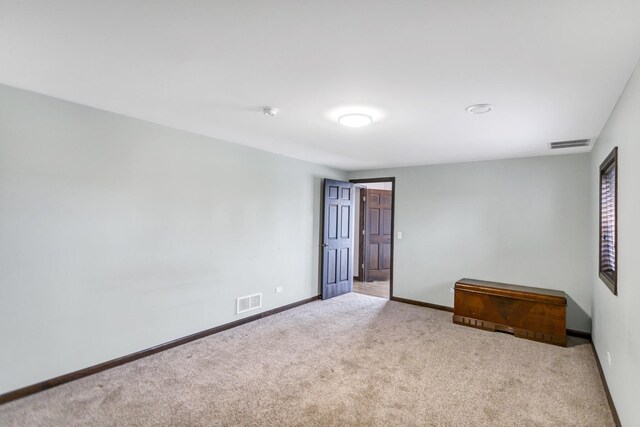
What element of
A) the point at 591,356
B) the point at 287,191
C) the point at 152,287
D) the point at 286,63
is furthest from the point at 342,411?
the point at 287,191

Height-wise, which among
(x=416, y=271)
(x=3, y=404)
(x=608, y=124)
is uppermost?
(x=608, y=124)

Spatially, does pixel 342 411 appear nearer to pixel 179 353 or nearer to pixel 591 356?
pixel 179 353

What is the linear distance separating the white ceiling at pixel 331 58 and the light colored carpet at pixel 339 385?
7.39 ft

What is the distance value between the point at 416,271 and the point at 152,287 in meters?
3.82

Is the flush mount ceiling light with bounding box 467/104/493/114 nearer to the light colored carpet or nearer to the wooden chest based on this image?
the light colored carpet

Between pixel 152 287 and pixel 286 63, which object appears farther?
pixel 152 287

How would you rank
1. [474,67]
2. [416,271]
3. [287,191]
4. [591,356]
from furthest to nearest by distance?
[416,271]
[287,191]
[591,356]
[474,67]

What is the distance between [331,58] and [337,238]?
4117mm

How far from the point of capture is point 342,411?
2350mm

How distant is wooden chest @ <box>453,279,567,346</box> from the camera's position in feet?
12.2

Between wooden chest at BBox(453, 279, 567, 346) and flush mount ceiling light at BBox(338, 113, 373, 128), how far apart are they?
276cm

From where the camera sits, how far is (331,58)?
1.83 meters

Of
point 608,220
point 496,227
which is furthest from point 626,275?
point 496,227

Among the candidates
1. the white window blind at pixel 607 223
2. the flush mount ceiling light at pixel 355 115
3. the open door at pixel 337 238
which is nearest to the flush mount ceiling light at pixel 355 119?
the flush mount ceiling light at pixel 355 115
